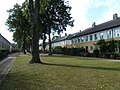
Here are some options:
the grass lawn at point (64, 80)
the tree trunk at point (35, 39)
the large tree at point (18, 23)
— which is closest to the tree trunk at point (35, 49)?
the tree trunk at point (35, 39)

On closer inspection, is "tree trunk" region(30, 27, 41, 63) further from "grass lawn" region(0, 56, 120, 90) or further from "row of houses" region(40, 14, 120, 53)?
"row of houses" region(40, 14, 120, 53)

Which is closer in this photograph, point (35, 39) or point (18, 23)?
point (35, 39)

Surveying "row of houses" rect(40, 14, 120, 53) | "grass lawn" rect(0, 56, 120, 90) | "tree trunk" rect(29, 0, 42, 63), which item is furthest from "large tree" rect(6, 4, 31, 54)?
"grass lawn" rect(0, 56, 120, 90)

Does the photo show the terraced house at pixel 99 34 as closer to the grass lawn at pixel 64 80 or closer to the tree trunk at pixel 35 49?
the tree trunk at pixel 35 49

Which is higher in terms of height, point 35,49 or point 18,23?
point 18,23

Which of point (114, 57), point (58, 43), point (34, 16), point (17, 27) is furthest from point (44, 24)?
point (58, 43)

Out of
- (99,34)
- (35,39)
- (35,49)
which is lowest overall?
(35,49)

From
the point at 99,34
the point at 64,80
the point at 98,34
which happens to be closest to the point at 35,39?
the point at 64,80

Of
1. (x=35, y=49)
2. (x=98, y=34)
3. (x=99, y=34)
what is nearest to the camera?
(x=35, y=49)

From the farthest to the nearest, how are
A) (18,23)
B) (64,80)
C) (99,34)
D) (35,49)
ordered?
(18,23) → (99,34) → (35,49) → (64,80)

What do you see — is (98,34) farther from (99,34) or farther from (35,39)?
(35,39)

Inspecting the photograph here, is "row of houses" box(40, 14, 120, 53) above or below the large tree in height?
below

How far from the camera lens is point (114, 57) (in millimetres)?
41031

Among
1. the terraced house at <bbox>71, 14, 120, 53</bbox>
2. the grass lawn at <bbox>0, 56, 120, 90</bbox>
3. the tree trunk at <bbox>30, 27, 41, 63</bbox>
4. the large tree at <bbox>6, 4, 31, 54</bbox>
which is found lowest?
the grass lawn at <bbox>0, 56, 120, 90</bbox>
